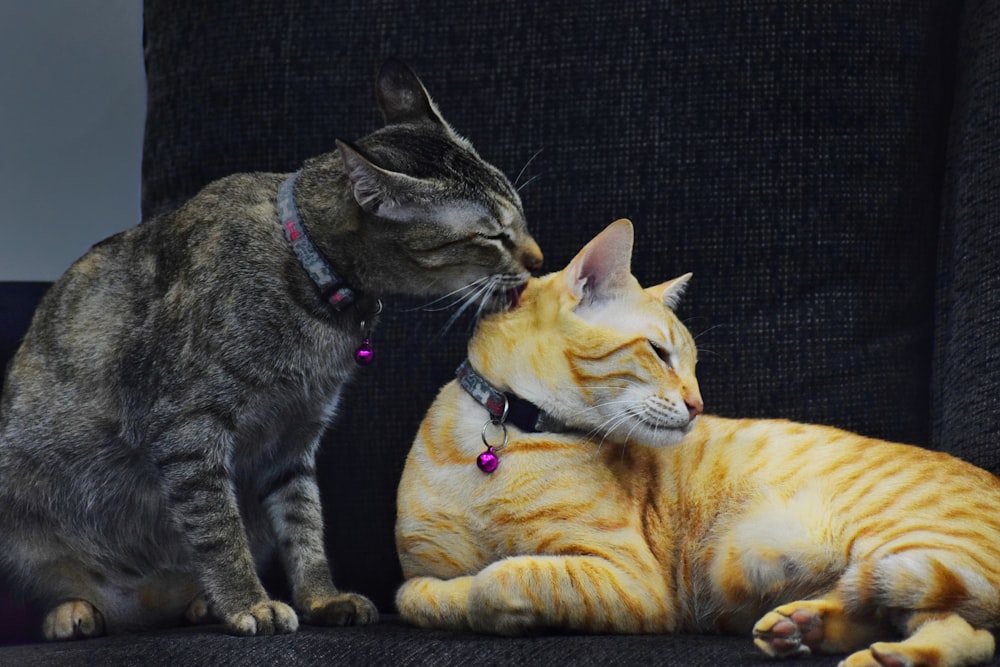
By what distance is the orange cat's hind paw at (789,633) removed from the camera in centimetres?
112

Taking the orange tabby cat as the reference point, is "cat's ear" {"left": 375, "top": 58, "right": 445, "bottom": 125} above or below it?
above

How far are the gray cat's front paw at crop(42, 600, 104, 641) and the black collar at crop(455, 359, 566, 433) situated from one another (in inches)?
22.8

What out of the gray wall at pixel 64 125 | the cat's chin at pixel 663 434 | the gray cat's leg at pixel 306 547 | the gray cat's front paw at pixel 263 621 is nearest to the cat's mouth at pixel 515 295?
the cat's chin at pixel 663 434

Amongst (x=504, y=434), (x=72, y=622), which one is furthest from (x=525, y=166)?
(x=72, y=622)

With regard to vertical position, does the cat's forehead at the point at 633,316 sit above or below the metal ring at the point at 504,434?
above

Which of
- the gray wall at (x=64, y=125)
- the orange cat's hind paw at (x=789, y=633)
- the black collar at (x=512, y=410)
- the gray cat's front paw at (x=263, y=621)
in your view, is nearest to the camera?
the orange cat's hind paw at (x=789, y=633)

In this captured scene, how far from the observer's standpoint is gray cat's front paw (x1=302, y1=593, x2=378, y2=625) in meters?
1.37

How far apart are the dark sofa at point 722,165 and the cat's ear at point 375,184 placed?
29cm

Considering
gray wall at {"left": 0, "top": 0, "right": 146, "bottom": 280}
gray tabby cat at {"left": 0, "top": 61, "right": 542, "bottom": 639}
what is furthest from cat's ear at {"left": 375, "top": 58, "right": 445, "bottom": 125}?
gray wall at {"left": 0, "top": 0, "right": 146, "bottom": 280}

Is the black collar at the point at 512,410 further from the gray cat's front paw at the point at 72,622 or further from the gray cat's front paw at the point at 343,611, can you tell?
the gray cat's front paw at the point at 72,622

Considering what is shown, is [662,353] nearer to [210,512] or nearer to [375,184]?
[375,184]

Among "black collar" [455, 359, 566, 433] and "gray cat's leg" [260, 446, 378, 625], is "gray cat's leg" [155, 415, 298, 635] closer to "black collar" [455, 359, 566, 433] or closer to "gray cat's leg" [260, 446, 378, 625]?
"gray cat's leg" [260, 446, 378, 625]

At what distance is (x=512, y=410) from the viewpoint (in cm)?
140

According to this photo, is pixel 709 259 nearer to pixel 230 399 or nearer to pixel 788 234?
pixel 788 234
